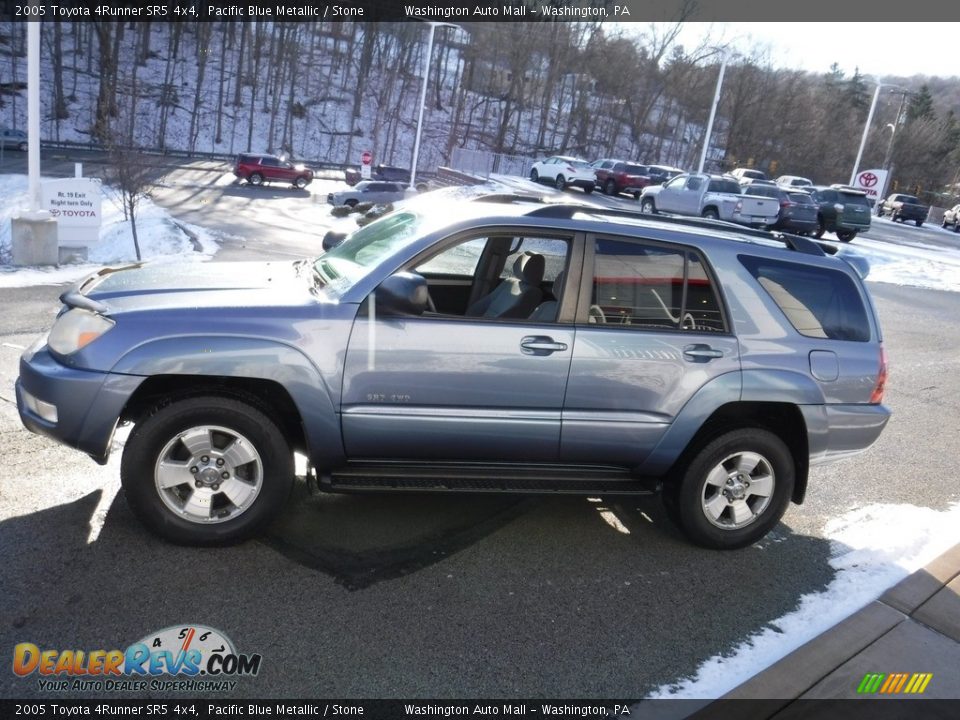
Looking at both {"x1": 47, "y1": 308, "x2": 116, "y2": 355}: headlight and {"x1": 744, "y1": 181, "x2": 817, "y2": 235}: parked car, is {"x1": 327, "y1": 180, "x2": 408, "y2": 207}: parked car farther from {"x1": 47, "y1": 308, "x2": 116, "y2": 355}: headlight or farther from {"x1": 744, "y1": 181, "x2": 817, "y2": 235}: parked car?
{"x1": 47, "y1": 308, "x2": 116, "y2": 355}: headlight

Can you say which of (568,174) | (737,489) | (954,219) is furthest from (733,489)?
(954,219)

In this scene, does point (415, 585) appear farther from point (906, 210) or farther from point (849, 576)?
point (906, 210)

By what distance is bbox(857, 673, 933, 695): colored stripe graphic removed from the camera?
3350 millimetres

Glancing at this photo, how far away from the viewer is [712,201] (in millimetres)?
25609

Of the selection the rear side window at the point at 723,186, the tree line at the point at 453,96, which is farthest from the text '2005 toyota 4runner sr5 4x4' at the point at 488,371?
the tree line at the point at 453,96

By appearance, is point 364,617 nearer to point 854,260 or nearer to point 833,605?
point 833,605

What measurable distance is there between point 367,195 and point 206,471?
94.8 ft

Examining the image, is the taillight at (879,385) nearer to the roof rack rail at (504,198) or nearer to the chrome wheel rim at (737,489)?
the chrome wheel rim at (737,489)

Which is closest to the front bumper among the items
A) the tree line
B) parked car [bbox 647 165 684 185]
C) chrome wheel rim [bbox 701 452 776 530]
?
chrome wheel rim [bbox 701 452 776 530]

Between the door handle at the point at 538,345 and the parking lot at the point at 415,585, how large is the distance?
1123 millimetres

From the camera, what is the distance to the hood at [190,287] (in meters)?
3.81

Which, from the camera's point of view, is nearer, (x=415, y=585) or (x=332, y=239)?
(x=415, y=585)

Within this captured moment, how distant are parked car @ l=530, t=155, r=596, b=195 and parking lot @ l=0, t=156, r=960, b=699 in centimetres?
3302

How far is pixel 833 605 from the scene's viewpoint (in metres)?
4.02
